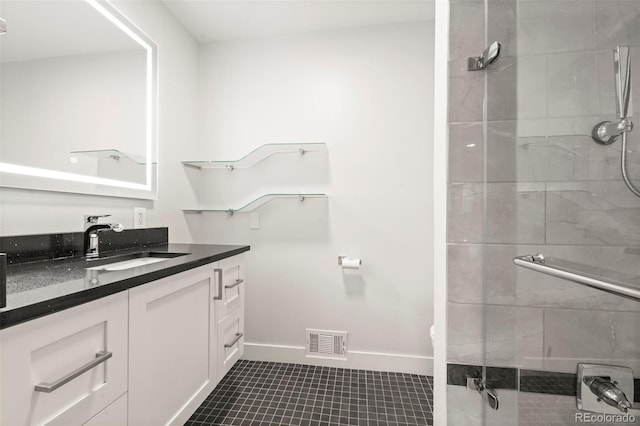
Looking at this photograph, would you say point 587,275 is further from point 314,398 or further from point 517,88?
point 314,398

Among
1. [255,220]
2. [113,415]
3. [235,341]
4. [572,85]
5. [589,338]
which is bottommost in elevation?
[235,341]

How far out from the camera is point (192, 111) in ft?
7.55

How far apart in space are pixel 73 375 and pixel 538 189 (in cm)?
133

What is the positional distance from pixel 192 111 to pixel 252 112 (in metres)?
0.46

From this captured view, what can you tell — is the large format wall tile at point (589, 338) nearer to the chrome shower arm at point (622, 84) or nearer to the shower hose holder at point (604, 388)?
the shower hose holder at point (604, 388)

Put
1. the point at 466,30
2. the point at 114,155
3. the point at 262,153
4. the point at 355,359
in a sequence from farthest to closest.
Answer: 1. the point at 262,153
2. the point at 355,359
3. the point at 114,155
4. the point at 466,30

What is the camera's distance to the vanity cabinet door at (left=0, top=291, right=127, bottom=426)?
0.61m

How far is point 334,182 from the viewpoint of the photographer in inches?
86.4

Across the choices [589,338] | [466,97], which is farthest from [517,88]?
[589,338]

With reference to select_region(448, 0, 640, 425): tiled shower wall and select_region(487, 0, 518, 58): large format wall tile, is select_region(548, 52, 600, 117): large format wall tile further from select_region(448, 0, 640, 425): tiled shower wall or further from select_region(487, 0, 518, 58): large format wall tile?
select_region(487, 0, 518, 58): large format wall tile

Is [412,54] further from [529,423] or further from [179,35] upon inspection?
[529,423]


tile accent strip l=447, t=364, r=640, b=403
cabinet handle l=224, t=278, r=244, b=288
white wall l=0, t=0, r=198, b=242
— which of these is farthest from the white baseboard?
tile accent strip l=447, t=364, r=640, b=403

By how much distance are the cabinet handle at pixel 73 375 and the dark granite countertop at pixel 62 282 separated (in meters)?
0.16

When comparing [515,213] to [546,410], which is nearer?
[546,410]
